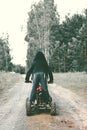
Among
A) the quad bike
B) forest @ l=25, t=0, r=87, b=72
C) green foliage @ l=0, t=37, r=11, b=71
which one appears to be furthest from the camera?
green foliage @ l=0, t=37, r=11, b=71

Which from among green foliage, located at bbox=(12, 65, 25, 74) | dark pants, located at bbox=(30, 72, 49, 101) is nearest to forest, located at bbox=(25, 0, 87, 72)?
green foliage, located at bbox=(12, 65, 25, 74)

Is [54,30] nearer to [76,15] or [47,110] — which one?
[76,15]

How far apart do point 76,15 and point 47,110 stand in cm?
5898

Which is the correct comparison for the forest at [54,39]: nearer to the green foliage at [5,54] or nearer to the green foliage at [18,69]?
the green foliage at [5,54]

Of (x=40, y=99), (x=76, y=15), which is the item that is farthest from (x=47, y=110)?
(x=76, y=15)

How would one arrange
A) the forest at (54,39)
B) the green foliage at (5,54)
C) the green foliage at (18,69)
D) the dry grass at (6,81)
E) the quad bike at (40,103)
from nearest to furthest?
the quad bike at (40,103), the dry grass at (6,81), the forest at (54,39), the green foliage at (5,54), the green foliage at (18,69)

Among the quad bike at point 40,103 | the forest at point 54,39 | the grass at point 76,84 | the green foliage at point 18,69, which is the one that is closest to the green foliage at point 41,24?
the forest at point 54,39

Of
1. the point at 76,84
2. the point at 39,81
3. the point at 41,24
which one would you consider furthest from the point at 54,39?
the point at 39,81

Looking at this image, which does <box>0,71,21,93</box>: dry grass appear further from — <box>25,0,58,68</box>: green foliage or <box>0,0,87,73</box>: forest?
<box>25,0,58,68</box>: green foliage

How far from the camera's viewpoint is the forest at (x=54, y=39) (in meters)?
62.4

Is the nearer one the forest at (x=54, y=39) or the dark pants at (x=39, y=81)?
the dark pants at (x=39, y=81)

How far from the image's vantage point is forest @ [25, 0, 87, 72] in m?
62.4

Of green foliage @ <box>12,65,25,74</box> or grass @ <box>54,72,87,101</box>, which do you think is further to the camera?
green foliage @ <box>12,65,25,74</box>

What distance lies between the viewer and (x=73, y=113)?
13.8 m
